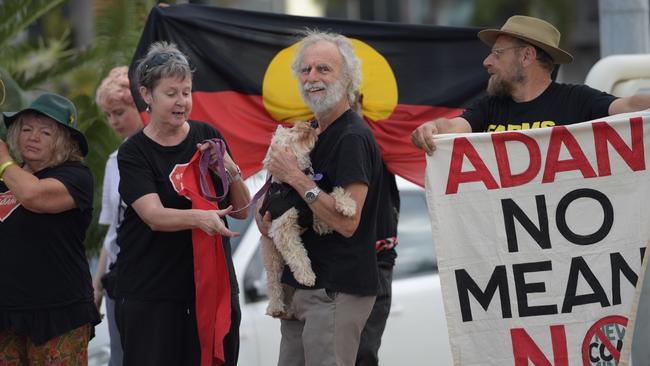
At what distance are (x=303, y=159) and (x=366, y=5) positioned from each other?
34.3m

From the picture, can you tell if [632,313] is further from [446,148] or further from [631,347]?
[446,148]

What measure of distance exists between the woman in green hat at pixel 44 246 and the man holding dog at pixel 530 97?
1572mm

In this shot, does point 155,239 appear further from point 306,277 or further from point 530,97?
point 530,97

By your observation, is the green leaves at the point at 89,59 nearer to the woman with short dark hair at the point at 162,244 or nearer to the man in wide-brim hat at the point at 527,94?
the woman with short dark hair at the point at 162,244

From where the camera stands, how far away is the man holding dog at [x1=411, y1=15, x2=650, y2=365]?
4.85 meters

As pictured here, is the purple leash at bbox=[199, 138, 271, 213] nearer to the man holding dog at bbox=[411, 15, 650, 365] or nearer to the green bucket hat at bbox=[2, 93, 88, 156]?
the green bucket hat at bbox=[2, 93, 88, 156]

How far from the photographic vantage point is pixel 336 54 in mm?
4867

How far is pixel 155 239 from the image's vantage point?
486 cm

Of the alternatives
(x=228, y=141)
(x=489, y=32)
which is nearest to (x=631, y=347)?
(x=489, y=32)

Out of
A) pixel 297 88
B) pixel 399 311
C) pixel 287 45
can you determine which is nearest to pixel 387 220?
pixel 297 88

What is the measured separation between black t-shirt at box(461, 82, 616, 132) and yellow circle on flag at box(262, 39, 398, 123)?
114cm

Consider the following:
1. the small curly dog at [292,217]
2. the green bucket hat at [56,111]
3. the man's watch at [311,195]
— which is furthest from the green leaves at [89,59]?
the man's watch at [311,195]

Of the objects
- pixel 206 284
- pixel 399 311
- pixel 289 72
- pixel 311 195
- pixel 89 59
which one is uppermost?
pixel 89 59

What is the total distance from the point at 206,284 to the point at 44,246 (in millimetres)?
738
